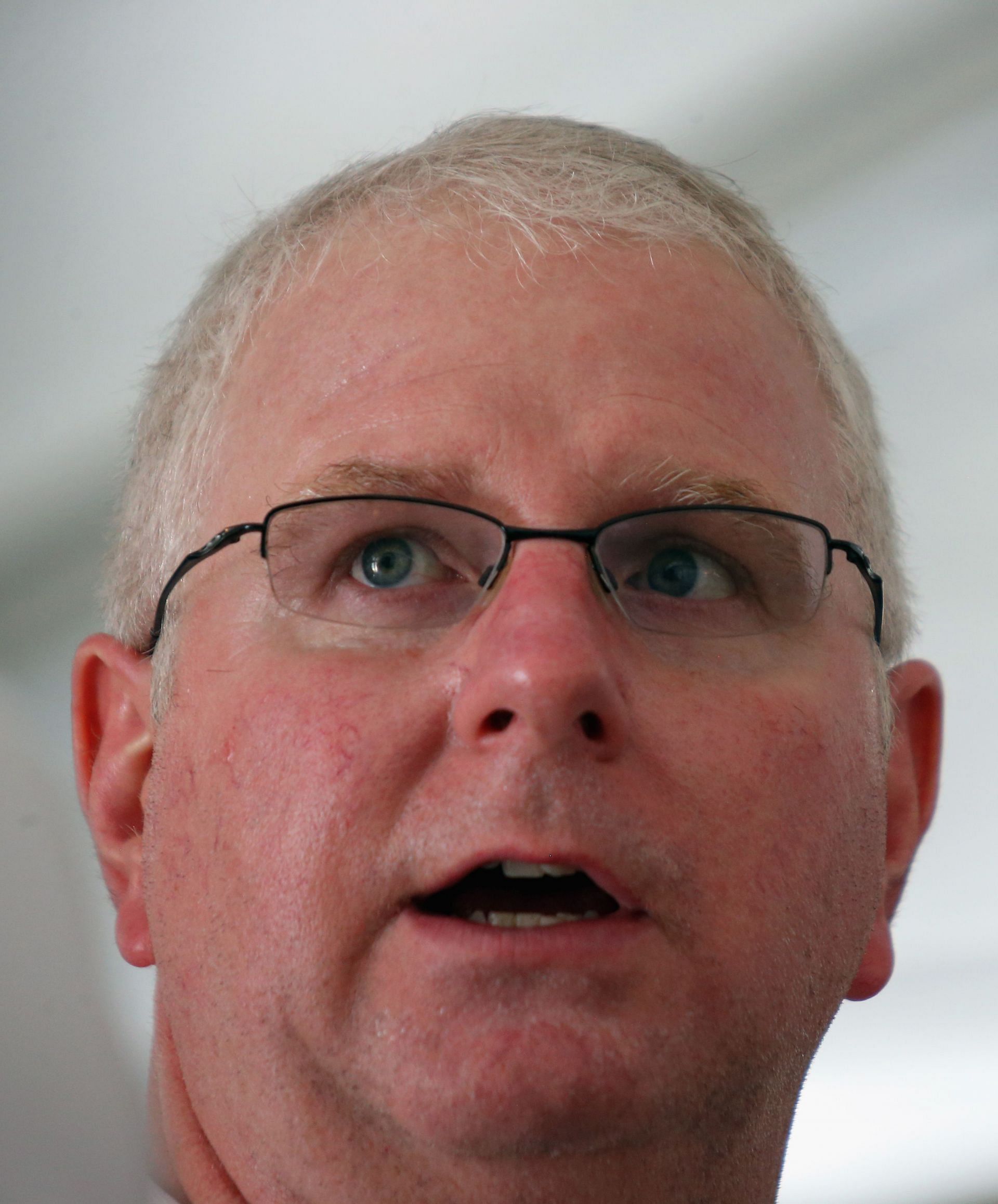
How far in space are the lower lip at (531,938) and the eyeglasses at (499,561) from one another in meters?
0.27

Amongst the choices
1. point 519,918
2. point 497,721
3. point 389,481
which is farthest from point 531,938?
point 389,481

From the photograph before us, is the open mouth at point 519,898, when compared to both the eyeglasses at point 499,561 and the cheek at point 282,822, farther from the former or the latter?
the eyeglasses at point 499,561

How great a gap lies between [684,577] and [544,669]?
0.27 meters

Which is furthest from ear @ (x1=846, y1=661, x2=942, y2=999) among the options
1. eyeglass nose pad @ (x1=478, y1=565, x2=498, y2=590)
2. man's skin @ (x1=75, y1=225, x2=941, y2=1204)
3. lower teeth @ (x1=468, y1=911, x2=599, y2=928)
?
eyeglass nose pad @ (x1=478, y1=565, x2=498, y2=590)

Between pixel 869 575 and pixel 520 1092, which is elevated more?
pixel 869 575

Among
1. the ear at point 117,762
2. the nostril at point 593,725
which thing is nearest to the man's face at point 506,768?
the nostril at point 593,725

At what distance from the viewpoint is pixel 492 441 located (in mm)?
1127

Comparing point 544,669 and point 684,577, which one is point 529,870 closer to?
point 544,669

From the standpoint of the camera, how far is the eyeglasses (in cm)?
112

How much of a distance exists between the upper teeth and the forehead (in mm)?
302

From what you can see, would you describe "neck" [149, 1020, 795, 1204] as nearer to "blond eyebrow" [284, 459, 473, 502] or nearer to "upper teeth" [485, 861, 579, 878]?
"upper teeth" [485, 861, 579, 878]

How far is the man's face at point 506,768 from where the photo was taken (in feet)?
3.13

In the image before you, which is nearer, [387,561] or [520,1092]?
[520,1092]

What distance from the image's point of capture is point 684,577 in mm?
1189
